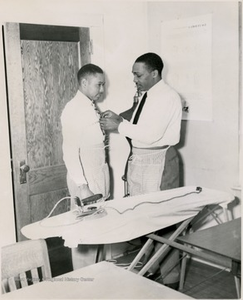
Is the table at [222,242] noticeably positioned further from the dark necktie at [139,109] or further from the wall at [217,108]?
the dark necktie at [139,109]

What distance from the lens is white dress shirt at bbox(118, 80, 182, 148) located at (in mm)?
2486

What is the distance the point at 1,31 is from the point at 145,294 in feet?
4.71

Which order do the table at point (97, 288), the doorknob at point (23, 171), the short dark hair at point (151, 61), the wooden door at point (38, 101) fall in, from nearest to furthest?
the table at point (97, 288) < the wooden door at point (38, 101) < the doorknob at point (23, 171) < the short dark hair at point (151, 61)

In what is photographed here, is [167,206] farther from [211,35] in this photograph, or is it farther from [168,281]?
[211,35]

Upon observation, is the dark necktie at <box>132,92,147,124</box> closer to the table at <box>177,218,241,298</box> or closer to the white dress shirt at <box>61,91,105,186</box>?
the white dress shirt at <box>61,91,105,186</box>

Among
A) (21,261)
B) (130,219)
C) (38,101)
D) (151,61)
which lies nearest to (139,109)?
(151,61)

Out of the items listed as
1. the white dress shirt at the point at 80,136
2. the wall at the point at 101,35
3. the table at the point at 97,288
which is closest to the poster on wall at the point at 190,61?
the wall at the point at 101,35

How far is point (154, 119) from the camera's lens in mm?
2494

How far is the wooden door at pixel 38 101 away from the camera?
2186mm

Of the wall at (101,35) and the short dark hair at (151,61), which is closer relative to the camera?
the wall at (101,35)

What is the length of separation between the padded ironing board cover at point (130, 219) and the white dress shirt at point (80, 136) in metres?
0.28

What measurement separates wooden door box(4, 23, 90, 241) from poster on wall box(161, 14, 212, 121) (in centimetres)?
55

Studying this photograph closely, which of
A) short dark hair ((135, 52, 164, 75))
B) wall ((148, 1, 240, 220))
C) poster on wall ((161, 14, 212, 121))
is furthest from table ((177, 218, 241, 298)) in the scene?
short dark hair ((135, 52, 164, 75))

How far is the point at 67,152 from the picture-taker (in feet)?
7.88
